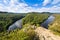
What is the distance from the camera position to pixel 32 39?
396 inches

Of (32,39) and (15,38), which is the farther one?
(32,39)

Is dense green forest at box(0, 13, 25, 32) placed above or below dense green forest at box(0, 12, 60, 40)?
below

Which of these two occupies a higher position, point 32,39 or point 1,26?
point 32,39

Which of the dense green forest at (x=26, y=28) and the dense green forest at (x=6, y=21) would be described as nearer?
the dense green forest at (x=26, y=28)

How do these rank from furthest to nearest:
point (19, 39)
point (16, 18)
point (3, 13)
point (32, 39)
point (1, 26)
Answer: point (3, 13) < point (16, 18) < point (1, 26) < point (32, 39) < point (19, 39)

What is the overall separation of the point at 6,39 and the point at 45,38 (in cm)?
303

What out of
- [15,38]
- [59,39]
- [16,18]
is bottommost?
[16,18]

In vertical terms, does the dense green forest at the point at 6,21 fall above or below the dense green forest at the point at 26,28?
below

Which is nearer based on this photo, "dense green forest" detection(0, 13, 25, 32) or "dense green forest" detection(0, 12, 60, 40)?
"dense green forest" detection(0, 12, 60, 40)

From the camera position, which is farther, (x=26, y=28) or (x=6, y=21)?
(x=6, y=21)

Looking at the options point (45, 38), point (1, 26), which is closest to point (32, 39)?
point (45, 38)

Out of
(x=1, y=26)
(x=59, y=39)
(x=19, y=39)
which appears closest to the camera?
(x=19, y=39)

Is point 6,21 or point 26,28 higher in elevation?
point 26,28

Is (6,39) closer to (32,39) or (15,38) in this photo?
(15,38)
